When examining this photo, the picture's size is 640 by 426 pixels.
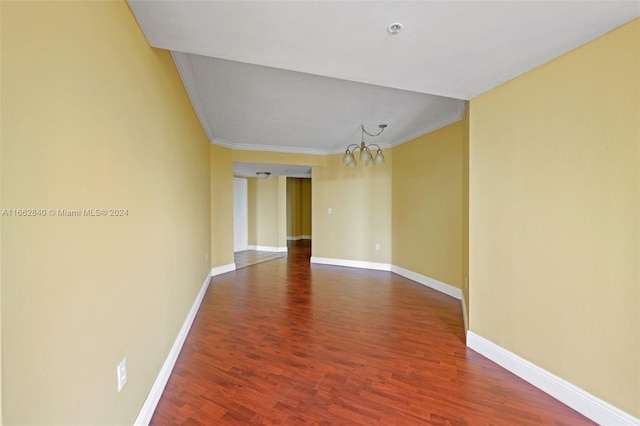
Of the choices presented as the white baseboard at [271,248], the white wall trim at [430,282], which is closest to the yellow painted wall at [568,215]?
the white wall trim at [430,282]

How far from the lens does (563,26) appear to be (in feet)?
4.87

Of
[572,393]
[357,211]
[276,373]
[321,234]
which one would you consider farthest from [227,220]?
[572,393]

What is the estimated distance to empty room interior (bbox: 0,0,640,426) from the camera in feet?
2.75

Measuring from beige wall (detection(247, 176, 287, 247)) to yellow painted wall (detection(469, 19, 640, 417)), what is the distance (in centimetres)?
588

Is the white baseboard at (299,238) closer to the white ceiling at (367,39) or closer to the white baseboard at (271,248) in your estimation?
the white baseboard at (271,248)

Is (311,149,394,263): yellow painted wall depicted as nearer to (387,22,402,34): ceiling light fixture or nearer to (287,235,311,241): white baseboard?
(387,22,402,34): ceiling light fixture

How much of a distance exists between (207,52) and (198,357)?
224 centimetres

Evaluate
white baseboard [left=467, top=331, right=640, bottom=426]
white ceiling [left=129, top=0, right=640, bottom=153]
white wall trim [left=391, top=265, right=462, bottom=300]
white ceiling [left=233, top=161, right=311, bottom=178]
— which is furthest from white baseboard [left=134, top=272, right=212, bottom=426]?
white ceiling [left=233, top=161, right=311, bottom=178]

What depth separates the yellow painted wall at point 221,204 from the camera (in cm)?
472

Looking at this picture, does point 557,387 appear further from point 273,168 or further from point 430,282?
point 273,168

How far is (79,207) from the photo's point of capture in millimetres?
979

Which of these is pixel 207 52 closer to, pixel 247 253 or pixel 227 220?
pixel 227 220

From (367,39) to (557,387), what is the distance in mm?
2457

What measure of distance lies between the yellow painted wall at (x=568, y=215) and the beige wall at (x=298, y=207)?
7.60 meters
